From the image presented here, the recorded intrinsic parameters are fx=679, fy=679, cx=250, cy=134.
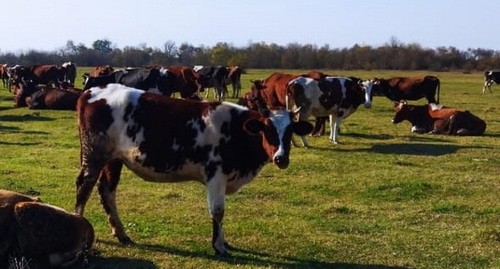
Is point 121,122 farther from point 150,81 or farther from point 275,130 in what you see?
point 150,81

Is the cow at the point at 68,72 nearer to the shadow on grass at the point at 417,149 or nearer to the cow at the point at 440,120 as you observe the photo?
the cow at the point at 440,120

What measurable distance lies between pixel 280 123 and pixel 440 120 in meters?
14.7

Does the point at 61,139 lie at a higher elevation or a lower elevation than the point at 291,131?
lower

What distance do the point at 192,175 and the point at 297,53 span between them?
3730 inches

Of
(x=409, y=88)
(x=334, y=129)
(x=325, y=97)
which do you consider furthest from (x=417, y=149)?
(x=409, y=88)

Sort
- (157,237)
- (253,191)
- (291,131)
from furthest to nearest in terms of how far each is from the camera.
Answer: (253,191) → (157,237) → (291,131)

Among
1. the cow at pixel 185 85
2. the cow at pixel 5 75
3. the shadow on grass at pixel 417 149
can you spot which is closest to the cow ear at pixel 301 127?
the shadow on grass at pixel 417 149

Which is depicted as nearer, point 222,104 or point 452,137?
point 222,104

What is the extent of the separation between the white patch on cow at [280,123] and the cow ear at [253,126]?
0.46 feet

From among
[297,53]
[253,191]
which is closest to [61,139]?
[253,191]

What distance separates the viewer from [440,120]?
2125 centimetres

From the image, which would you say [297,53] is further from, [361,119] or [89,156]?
[89,156]

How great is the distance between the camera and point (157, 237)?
881 cm

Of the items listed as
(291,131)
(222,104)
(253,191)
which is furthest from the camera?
(253,191)
